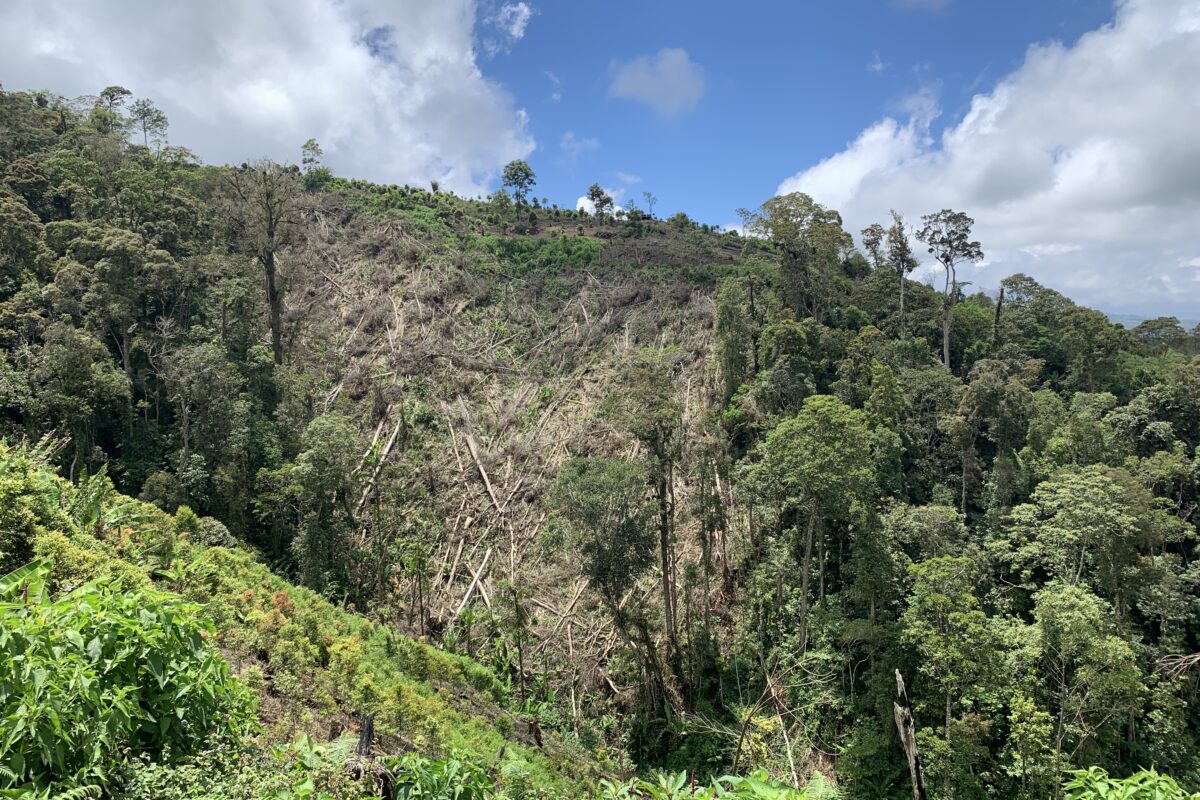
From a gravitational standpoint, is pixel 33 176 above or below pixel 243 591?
above

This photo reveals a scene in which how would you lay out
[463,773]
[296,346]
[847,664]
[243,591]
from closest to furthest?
[463,773] < [243,591] < [847,664] < [296,346]

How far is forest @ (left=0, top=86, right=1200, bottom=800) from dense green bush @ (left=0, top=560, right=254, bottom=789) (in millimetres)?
22

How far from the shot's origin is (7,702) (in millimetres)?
2648

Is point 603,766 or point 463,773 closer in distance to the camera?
point 463,773

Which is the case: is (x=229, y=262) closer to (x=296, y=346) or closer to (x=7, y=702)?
(x=296, y=346)

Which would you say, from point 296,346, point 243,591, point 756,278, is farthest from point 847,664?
point 296,346

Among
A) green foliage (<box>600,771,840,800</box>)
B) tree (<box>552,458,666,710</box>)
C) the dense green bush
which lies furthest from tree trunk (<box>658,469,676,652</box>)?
the dense green bush

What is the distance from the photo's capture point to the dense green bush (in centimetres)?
266

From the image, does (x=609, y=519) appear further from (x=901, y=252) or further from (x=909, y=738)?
(x=901, y=252)

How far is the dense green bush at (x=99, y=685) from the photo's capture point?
2.66m

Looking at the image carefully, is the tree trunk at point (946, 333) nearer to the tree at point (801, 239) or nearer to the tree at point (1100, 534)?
the tree at point (801, 239)

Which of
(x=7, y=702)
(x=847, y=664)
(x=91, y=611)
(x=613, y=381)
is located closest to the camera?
(x=7, y=702)

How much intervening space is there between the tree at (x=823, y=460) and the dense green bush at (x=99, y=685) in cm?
1305

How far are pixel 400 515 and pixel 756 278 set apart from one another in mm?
19201
